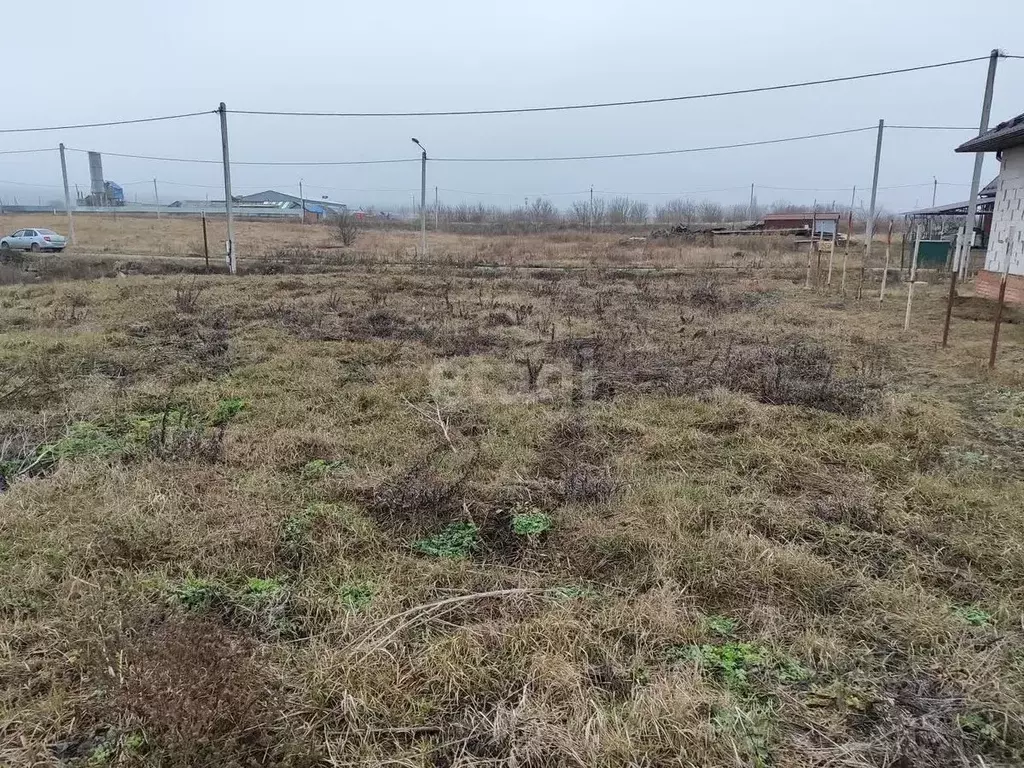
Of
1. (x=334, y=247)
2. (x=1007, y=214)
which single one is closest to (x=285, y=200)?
(x=334, y=247)

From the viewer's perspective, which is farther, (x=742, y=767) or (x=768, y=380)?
(x=768, y=380)

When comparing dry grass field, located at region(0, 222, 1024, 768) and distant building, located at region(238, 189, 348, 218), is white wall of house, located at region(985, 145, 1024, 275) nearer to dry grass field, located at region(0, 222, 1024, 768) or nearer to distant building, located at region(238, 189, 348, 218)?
dry grass field, located at region(0, 222, 1024, 768)

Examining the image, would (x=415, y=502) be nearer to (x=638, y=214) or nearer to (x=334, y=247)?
(x=334, y=247)

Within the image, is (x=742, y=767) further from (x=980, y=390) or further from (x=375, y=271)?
(x=375, y=271)

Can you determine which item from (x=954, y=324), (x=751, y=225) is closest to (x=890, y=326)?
(x=954, y=324)

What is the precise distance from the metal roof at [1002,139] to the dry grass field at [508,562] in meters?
6.23

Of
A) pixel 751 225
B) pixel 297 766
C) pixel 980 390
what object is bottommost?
pixel 297 766

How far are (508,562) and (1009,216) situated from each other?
15.0 metres

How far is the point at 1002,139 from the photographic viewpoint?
12.5 metres

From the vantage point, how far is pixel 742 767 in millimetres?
2254

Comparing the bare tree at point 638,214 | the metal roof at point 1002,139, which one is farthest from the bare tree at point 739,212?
the metal roof at point 1002,139

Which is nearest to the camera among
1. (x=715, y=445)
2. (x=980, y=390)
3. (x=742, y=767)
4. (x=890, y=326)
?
(x=742, y=767)

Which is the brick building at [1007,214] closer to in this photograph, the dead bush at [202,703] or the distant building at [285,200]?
the dead bush at [202,703]

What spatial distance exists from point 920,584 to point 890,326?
935 centimetres
